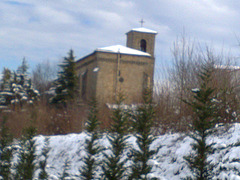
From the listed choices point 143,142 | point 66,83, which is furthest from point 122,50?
point 143,142


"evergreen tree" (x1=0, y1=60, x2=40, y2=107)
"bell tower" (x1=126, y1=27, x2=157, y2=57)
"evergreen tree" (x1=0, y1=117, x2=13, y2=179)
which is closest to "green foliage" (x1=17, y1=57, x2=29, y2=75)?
"evergreen tree" (x1=0, y1=60, x2=40, y2=107)

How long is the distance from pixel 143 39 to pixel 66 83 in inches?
772

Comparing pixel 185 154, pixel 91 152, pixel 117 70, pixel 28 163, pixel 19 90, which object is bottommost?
pixel 28 163

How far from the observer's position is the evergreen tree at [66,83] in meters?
31.2

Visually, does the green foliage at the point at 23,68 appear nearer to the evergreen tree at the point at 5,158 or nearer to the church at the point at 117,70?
the church at the point at 117,70

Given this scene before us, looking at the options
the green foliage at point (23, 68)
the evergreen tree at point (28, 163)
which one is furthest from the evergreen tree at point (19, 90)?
the evergreen tree at point (28, 163)

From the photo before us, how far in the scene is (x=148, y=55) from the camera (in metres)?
44.6

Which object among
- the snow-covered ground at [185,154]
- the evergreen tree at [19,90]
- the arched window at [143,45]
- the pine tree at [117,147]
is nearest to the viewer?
the snow-covered ground at [185,154]

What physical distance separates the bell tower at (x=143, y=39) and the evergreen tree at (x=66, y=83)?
17.1 meters

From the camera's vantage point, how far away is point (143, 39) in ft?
159

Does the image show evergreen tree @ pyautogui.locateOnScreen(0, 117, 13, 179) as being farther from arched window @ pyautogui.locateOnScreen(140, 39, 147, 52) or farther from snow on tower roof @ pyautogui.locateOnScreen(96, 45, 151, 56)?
arched window @ pyautogui.locateOnScreen(140, 39, 147, 52)

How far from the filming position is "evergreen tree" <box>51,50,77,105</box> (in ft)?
103

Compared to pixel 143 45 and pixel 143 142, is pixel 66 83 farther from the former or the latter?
pixel 143 142

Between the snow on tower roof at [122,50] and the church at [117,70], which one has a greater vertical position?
the snow on tower roof at [122,50]
